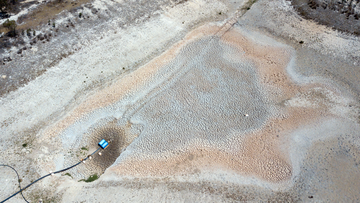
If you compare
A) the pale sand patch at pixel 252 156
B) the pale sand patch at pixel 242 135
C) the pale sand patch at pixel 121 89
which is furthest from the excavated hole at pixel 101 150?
the pale sand patch at pixel 121 89

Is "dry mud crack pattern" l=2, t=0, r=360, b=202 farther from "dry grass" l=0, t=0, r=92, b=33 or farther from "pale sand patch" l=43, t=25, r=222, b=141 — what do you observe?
"dry grass" l=0, t=0, r=92, b=33

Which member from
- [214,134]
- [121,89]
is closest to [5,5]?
[121,89]

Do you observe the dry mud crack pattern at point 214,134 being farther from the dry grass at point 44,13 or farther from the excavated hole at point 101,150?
the dry grass at point 44,13

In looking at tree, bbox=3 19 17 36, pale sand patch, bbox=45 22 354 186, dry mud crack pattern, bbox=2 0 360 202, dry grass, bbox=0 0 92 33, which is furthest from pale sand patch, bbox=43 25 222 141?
dry grass, bbox=0 0 92 33

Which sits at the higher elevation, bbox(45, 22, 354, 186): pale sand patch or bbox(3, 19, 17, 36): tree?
bbox(3, 19, 17, 36): tree

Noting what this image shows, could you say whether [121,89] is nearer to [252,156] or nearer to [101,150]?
[101,150]

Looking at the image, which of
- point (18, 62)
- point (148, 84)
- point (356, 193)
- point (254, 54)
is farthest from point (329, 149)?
point (18, 62)

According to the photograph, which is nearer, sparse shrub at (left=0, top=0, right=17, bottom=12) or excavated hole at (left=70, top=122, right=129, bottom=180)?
excavated hole at (left=70, top=122, right=129, bottom=180)

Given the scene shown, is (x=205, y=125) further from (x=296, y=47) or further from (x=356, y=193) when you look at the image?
(x=296, y=47)
